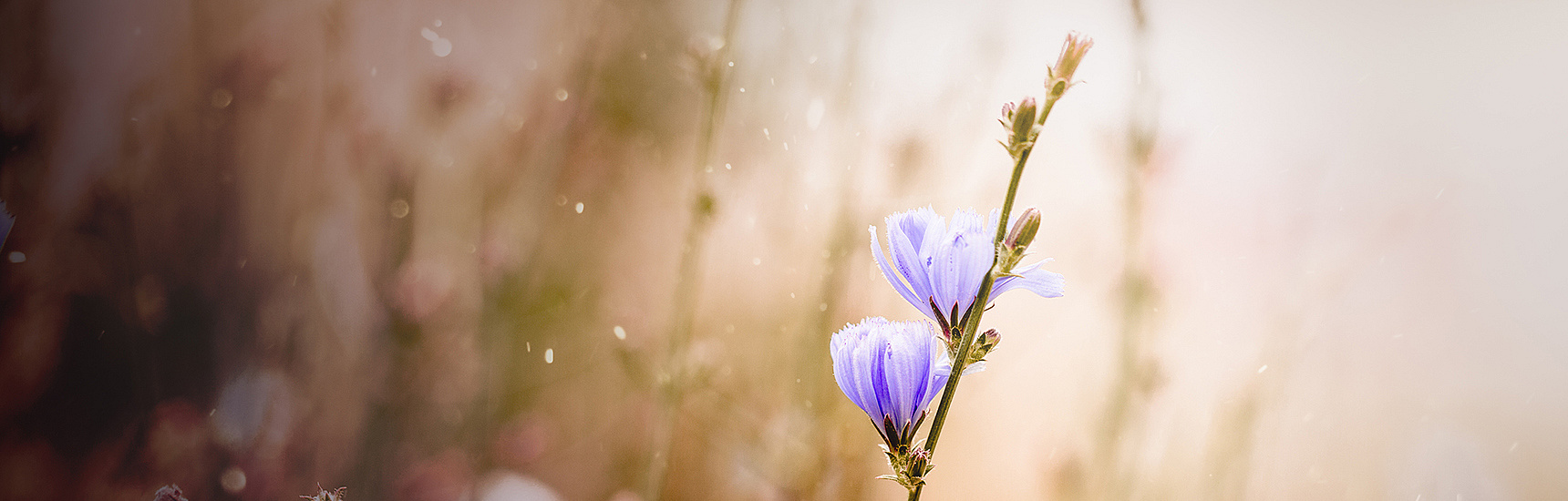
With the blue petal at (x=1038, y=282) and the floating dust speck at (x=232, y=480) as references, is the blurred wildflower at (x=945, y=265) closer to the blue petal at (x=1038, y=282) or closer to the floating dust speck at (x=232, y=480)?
the blue petal at (x=1038, y=282)

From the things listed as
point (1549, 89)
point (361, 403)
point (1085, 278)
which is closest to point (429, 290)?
point (361, 403)

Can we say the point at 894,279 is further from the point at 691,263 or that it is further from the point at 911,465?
the point at 691,263

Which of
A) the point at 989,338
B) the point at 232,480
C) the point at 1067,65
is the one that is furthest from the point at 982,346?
the point at 232,480

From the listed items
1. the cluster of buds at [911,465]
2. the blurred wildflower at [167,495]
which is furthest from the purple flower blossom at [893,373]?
the blurred wildflower at [167,495]

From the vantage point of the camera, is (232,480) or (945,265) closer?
(945,265)

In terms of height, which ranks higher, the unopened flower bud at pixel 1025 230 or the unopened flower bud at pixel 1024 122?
the unopened flower bud at pixel 1024 122

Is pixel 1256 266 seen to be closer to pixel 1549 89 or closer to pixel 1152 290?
pixel 1152 290

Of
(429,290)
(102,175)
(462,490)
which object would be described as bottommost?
(462,490)

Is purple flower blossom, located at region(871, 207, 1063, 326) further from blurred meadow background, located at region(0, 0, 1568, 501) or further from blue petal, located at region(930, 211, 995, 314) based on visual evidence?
blurred meadow background, located at region(0, 0, 1568, 501)
